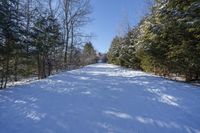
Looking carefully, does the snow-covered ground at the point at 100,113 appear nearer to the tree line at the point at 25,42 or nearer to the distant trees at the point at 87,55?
the tree line at the point at 25,42

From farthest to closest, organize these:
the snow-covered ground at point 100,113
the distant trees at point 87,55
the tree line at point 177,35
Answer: the distant trees at point 87,55 → the tree line at point 177,35 → the snow-covered ground at point 100,113

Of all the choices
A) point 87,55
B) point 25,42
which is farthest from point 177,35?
point 87,55

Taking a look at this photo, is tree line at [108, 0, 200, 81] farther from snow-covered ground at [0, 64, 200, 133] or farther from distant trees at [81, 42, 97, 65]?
distant trees at [81, 42, 97, 65]

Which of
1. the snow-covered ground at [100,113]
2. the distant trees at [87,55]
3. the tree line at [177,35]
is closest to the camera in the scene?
the snow-covered ground at [100,113]

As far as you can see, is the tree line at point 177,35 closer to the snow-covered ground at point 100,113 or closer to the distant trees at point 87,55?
the snow-covered ground at point 100,113

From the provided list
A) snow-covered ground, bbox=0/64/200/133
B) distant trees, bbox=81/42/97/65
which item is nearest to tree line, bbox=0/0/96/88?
snow-covered ground, bbox=0/64/200/133

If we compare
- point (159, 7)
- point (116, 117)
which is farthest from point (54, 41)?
point (116, 117)

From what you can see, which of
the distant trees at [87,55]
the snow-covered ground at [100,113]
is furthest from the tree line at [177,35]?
the distant trees at [87,55]

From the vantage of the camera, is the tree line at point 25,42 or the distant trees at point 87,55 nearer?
the tree line at point 25,42

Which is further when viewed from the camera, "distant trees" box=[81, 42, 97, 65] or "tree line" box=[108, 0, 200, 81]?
"distant trees" box=[81, 42, 97, 65]

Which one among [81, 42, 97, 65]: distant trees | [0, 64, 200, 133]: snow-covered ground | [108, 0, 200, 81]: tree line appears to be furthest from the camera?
[81, 42, 97, 65]: distant trees

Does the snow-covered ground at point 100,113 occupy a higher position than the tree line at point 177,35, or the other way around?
the tree line at point 177,35

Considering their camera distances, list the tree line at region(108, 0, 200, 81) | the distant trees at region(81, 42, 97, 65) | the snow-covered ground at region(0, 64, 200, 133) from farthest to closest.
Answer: the distant trees at region(81, 42, 97, 65) → the tree line at region(108, 0, 200, 81) → the snow-covered ground at region(0, 64, 200, 133)

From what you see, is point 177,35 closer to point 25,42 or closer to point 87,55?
point 25,42
